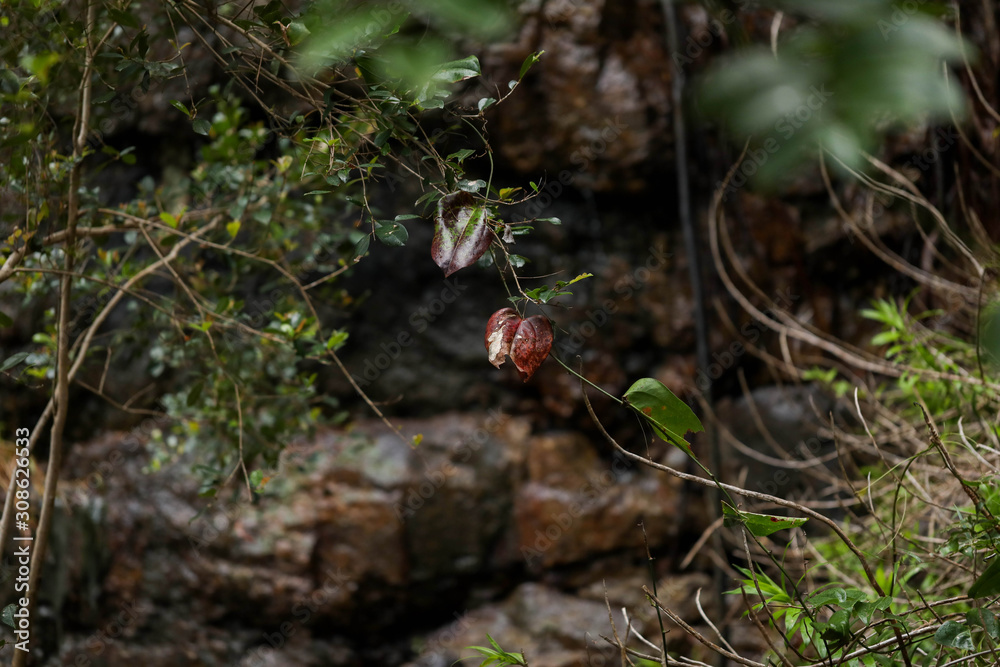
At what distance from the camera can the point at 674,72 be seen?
2803mm

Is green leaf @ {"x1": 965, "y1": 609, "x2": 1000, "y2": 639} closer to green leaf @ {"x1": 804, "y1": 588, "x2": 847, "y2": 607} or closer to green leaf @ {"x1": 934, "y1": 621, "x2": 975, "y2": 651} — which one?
green leaf @ {"x1": 934, "y1": 621, "x2": 975, "y2": 651}

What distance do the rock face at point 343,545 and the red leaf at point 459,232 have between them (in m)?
1.85

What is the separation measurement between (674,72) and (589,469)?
1.73 metres

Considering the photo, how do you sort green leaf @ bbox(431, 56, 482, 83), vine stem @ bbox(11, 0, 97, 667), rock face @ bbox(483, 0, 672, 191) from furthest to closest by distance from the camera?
rock face @ bbox(483, 0, 672, 191) < vine stem @ bbox(11, 0, 97, 667) < green leaf @ bbox(431, 56, 482, 83)

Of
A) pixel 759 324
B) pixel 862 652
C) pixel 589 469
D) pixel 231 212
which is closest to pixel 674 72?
pixel 759 324

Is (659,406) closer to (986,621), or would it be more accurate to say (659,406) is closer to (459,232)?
(459,232)

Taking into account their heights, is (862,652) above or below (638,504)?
above

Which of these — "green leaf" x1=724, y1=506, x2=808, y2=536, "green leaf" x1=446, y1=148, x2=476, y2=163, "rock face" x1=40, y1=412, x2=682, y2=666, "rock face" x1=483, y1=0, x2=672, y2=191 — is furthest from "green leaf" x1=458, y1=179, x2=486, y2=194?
"rock face" x1=483, y1=0, x2=672, y2=191

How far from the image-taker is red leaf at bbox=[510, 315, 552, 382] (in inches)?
31.9

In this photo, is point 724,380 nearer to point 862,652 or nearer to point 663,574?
point 663,574

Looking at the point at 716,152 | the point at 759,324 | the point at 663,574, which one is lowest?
the point at 663,574

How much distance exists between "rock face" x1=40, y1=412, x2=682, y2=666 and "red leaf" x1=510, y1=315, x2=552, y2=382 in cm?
185

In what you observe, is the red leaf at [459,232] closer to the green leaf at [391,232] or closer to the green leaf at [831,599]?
the green leaf at [391,232]

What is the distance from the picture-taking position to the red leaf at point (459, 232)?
805 millimetres
